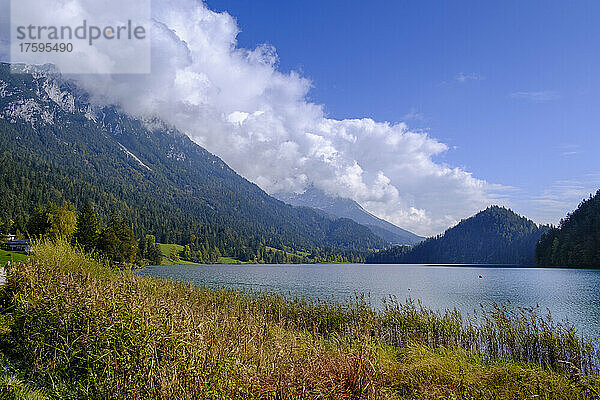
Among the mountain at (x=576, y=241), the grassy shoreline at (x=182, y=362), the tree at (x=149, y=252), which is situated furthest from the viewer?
the tree at (x=149, y=252)

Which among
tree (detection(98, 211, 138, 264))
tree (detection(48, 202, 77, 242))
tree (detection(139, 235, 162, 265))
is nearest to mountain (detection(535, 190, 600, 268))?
tree (detection(98, 211, 138, 264))

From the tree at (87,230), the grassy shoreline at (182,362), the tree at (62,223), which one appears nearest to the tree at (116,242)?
the tree at (87,230)

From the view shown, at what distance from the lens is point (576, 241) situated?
89375mm

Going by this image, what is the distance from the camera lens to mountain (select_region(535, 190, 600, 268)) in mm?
83250

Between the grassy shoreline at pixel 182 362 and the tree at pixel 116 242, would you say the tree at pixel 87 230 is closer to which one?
the tree at pixel 116 242

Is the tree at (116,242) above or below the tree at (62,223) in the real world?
below

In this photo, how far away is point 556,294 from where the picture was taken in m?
36.9

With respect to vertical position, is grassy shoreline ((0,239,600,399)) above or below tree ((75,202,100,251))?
below

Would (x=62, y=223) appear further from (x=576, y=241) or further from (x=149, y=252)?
(x=576, y=241)

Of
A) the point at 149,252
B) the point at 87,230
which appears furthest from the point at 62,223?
the point at 149,252

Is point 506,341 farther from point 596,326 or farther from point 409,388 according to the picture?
point 596,326

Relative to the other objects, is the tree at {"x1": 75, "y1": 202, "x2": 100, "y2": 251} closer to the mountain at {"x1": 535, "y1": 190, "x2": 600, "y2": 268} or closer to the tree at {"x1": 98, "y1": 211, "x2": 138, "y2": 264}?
the tree at {"x1": 98, "y1": 211, "x2": 138, "y2": 264}

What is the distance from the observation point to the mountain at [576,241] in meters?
83.2

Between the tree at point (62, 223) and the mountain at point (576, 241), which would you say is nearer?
the tree at point (62, 223)
